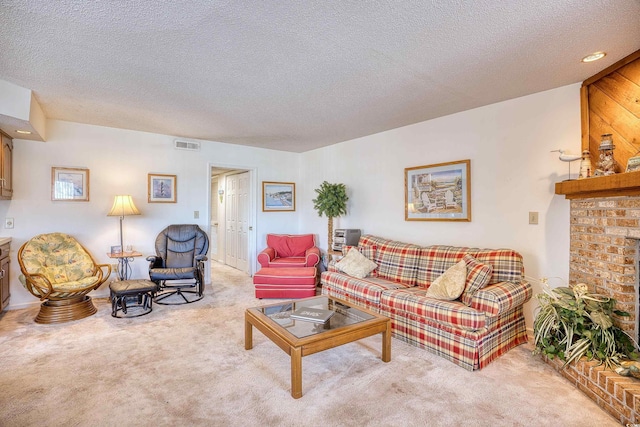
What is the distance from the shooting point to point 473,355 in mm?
2320

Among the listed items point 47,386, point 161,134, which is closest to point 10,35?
point 47,386

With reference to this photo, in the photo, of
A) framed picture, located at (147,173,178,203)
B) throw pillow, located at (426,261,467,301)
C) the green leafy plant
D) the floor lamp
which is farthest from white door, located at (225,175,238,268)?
the green leafy plant

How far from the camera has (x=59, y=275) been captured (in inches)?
140

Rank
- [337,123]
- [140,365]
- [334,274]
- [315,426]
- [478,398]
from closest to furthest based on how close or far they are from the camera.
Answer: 1. [315,426]
2. [478,398]
3. [140,365]
4. [334,274]
5. [337,123]

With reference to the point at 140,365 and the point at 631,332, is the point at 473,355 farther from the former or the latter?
the point at 140,365

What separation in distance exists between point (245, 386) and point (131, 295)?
211 cm

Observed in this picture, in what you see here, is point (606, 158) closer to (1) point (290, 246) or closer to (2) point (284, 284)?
(2) point (284, 284)

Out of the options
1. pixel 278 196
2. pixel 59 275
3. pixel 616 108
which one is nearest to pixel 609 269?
pixel 616 108

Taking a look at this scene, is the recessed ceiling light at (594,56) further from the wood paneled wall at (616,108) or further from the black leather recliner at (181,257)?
the black leather recliner at (181,257)

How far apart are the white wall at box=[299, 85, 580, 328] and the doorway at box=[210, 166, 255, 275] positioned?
2347mm

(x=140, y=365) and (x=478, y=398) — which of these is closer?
(x=478, y=398)

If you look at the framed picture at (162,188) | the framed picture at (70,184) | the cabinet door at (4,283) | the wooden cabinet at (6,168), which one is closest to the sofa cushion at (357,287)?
the framed picture at (162,188)

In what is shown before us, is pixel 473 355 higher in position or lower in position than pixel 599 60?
lower

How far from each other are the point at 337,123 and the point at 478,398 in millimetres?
3178
